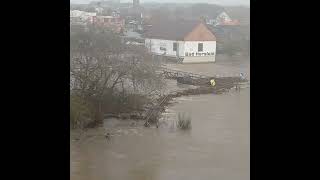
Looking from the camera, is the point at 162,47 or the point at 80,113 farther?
the point at 162,47

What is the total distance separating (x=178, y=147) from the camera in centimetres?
322

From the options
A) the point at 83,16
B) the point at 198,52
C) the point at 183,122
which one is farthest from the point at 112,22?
the point at 183,122

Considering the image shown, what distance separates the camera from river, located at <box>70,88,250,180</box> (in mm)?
2986

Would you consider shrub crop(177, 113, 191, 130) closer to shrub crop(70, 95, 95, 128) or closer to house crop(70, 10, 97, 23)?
shrub crop(70, 95, 95, 128)

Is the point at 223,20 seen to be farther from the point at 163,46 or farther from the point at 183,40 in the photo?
the point at 163,46

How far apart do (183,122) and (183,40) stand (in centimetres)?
65

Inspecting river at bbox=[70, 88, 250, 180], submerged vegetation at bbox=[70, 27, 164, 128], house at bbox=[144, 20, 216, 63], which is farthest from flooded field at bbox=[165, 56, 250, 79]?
submerged vegetation at bbox=[70, 27, 164, 128]

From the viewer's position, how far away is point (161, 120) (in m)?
3.35

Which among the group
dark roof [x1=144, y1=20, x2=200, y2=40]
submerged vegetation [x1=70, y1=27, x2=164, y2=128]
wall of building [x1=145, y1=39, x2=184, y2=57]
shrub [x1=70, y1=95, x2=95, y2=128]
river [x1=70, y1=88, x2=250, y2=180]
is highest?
dark roof [x1=144, y1=20, x2=200, y2=40]

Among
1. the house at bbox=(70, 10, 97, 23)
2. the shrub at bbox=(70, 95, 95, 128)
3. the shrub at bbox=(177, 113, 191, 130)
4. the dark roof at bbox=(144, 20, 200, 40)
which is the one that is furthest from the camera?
the shrub at bbox=(177, 113, 191, 130)

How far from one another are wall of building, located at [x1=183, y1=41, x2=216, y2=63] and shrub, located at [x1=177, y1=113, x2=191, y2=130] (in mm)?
478
